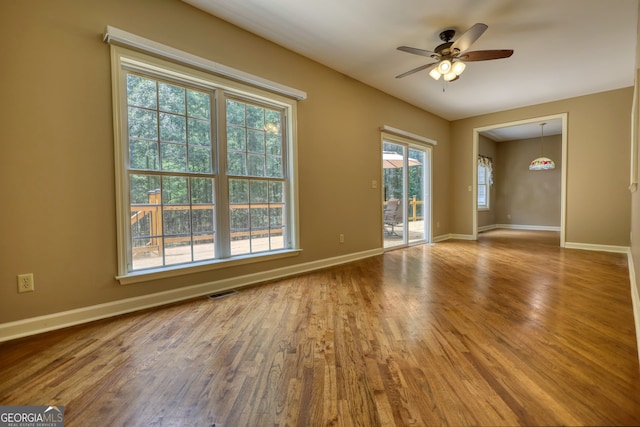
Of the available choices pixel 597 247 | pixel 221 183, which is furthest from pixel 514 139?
pixel 221 183

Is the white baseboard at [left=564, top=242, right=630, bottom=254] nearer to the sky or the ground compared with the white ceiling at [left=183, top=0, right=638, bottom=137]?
nearer to the ground

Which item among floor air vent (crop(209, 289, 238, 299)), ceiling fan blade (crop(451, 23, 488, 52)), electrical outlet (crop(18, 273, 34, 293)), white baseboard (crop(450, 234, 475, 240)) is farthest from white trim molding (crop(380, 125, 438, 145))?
electrical outlet (crop(18, 273, 34, 293))

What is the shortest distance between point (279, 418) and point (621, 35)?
507cm

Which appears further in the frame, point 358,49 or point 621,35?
point 358,49

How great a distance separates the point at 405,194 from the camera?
553 cm

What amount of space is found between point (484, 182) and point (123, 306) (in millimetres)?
9276

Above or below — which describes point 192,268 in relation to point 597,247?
above

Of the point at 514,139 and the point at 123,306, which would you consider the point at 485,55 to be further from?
the point at 514,139

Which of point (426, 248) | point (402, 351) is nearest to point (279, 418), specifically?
point (402, 351)

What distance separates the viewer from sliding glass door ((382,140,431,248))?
5.25m

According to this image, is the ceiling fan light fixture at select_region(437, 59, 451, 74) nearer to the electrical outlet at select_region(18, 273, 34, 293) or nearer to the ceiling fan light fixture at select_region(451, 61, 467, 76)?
the ceiling fan light fixture at select_region(451, 61, 467, 76)

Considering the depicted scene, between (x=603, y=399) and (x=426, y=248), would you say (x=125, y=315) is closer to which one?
(x=603, y=399)

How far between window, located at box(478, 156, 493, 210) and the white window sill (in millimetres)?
7149

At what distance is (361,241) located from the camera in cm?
457
